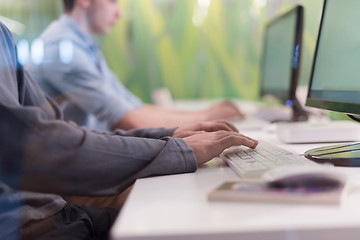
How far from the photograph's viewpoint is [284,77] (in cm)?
157

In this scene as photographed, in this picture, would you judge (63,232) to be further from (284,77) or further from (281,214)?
(284,77)

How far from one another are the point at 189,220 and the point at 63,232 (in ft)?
1.22

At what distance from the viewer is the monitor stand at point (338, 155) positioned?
2.54 feet

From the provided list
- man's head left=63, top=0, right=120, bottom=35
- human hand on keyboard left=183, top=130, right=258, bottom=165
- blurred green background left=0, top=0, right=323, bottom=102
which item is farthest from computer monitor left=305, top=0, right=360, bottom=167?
blurred green background left=0, top=0, right=323, bottom=102

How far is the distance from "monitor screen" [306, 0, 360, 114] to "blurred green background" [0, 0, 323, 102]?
150 centimetres

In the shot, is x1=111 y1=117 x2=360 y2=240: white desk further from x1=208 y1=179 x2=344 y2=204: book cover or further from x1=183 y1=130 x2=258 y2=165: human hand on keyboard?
x1=183 y1=130 x2=258 y2=165: human hand on keyboard

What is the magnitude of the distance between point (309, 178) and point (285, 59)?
1092 millimetres

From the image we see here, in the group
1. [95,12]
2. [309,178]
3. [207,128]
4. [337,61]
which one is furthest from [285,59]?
[309,178]

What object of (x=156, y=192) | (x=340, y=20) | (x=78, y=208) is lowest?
(x=78, y=208)

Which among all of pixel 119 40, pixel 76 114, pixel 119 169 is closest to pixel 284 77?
pixel 76 114

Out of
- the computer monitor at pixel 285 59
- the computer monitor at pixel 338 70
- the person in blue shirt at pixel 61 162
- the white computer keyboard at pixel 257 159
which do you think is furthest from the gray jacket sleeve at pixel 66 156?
the computer monitor at pixel 285 59

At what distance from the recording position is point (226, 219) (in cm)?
49

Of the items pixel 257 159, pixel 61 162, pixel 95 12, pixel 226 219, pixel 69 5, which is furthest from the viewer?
pixel 95 12

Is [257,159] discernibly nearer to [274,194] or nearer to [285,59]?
[274,194]
